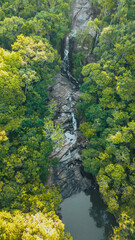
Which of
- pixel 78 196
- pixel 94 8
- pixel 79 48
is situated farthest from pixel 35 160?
pixel 94 8

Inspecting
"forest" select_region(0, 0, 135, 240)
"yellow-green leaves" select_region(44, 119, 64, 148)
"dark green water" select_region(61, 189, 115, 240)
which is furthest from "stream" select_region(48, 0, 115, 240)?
"yellow-green leaves" select_region(44, 119, 64, 148)

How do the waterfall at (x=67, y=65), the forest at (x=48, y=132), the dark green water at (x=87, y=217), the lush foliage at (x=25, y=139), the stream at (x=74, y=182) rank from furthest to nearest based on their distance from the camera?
the waterfall at (x=67, y=65) < the stream at (x=74, y=182) < the dark green water at (x=87, y=217) < the forest at (x=48, y=132) < the lush foliage at (x=25, y=139)

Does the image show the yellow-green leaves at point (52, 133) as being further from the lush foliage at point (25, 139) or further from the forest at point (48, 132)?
the forest at point (48, 132)

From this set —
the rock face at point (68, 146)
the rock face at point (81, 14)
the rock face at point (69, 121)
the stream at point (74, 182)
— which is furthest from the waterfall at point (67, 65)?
the rock face at point (81, 14)

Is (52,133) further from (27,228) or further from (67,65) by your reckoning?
(67,65)

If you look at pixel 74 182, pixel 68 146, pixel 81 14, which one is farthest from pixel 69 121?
pixel 81 14

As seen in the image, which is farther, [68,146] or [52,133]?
[68,146]

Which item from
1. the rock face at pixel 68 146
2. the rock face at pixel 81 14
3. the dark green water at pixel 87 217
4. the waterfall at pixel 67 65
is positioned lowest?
the dark green water at pixel 87 217
